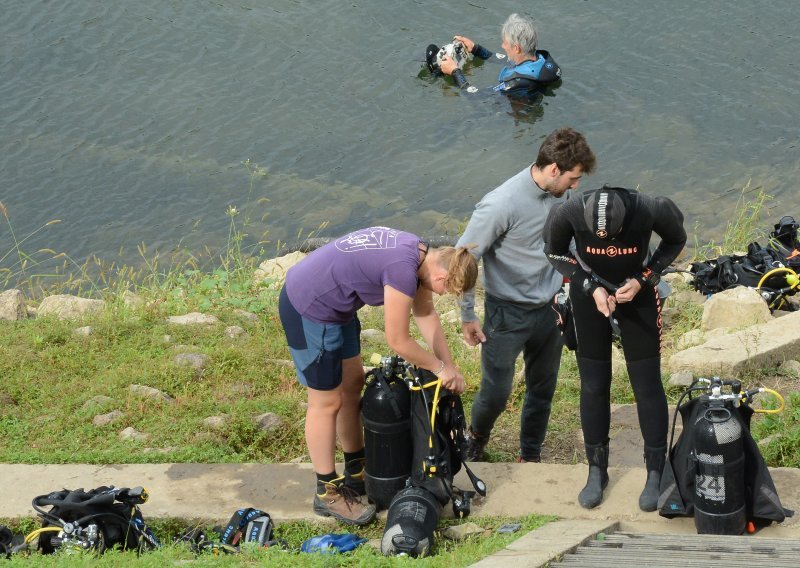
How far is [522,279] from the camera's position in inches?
215

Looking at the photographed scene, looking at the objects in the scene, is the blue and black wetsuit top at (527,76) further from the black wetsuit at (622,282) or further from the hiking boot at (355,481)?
the hiking boot at (355,481)

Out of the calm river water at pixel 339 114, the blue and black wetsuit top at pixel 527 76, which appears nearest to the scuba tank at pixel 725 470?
the calm river water at pixel 339 114

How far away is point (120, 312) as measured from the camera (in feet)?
26.7

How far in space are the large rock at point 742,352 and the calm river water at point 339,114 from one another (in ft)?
14.6

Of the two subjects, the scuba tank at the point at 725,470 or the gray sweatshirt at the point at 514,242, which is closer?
the scuba tank at the point at 725,470

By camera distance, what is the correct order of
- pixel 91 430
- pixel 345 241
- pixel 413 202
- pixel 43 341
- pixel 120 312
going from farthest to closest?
pixel 413 202, pixel 120 312, pixel 43 341, pixel 91 430, pixel 345 241

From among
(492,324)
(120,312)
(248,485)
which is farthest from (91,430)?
(492,324)

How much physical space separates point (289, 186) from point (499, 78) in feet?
12.2

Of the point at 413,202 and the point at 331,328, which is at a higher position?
the point at 413,202

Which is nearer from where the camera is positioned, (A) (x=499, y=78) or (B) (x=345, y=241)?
(B) (x=345, y=241)

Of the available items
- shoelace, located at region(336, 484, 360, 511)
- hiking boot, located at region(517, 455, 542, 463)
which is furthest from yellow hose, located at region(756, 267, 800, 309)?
shoelace, located at region(336, 484, 360, 511)

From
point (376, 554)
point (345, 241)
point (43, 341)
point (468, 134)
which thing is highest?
point (468, 134)

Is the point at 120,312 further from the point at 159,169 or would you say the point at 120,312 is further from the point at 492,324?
the point at 159,169

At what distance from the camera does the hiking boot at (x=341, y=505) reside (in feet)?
17.0
